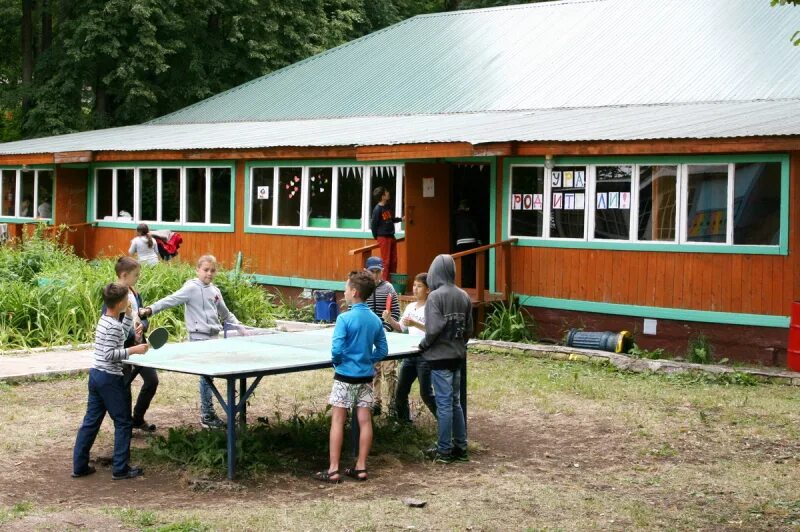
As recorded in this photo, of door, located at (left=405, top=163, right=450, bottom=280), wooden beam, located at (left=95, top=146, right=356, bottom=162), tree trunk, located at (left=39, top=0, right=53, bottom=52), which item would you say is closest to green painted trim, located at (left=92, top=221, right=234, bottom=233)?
wooden beam, located at (left=95, top=146, right=356, bottom=162)

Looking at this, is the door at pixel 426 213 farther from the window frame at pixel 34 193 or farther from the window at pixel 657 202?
the window frame at pixel 34 193

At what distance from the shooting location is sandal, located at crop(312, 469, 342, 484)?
334 inches

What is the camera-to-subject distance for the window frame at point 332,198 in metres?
19.0

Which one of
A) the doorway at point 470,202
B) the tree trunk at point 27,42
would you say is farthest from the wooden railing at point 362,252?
the tree trunk at point 27,42

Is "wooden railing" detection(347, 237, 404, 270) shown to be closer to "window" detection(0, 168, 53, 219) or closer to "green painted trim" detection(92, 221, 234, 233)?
"green painted trim" detection(92, 221, 234, 233)

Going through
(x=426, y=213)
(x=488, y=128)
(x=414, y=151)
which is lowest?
(x=426, y=213)

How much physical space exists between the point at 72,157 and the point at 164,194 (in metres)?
2.52

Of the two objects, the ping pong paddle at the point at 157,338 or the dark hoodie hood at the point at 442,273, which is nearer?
the ping pong paddle at the point at 157,338

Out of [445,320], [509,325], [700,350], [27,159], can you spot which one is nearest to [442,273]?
[445,320]

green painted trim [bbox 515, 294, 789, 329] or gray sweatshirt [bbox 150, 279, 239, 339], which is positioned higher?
gray sweatshirt [bbox 150, 279, 239, 339]

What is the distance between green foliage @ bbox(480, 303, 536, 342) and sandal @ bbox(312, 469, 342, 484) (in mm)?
8127

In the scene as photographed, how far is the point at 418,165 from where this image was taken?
18344 millimetres

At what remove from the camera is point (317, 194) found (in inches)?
802

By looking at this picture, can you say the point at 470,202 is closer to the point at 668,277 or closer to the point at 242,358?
the point at 668,277
